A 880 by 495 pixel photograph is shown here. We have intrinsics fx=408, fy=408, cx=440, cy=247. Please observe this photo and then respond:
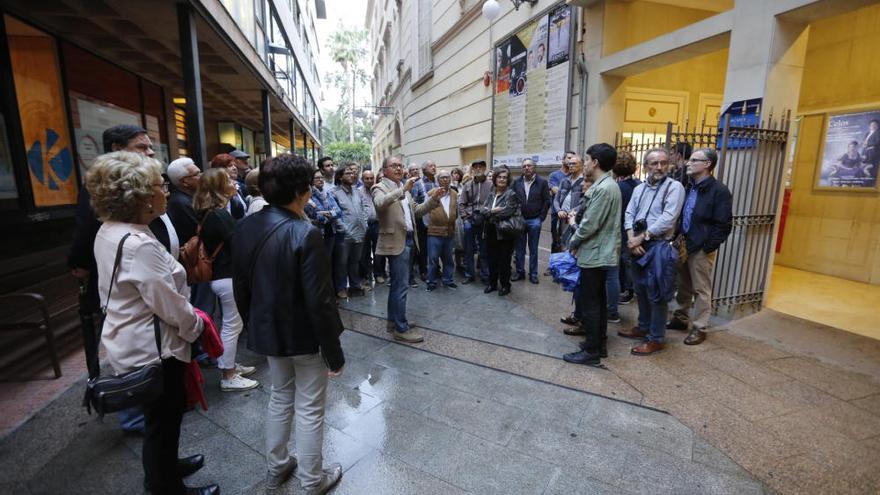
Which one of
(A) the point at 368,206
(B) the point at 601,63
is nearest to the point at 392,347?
(A) the point at 368,206

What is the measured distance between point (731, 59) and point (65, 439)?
24.2 feet

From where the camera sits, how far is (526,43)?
29.9 feet

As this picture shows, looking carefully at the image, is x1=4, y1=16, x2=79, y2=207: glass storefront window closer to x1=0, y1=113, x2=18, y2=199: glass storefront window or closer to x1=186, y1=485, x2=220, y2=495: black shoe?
x1=0, y1=113, x2=18, y2=199: glass storefront window

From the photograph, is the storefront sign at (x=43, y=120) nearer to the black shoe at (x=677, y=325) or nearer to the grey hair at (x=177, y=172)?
the grey hair at (x=177, y=172)

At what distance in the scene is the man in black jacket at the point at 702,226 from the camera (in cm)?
408

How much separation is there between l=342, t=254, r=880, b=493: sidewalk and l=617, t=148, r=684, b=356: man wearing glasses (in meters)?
0.30

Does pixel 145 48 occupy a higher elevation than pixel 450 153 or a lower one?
higher

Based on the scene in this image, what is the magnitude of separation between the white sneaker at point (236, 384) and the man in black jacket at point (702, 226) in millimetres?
4277

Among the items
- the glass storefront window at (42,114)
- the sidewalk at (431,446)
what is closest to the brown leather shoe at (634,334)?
the sidewalk at (431,446)

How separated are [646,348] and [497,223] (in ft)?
8.38

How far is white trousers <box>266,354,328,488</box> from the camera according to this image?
2.18 m

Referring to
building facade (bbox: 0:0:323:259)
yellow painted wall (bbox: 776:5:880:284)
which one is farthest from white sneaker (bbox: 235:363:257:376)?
yellow painted wall (bbox: 776:5:880:284)

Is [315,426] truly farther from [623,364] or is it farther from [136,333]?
[623,364]

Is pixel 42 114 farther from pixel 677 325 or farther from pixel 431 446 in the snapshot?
pixel 677 325
